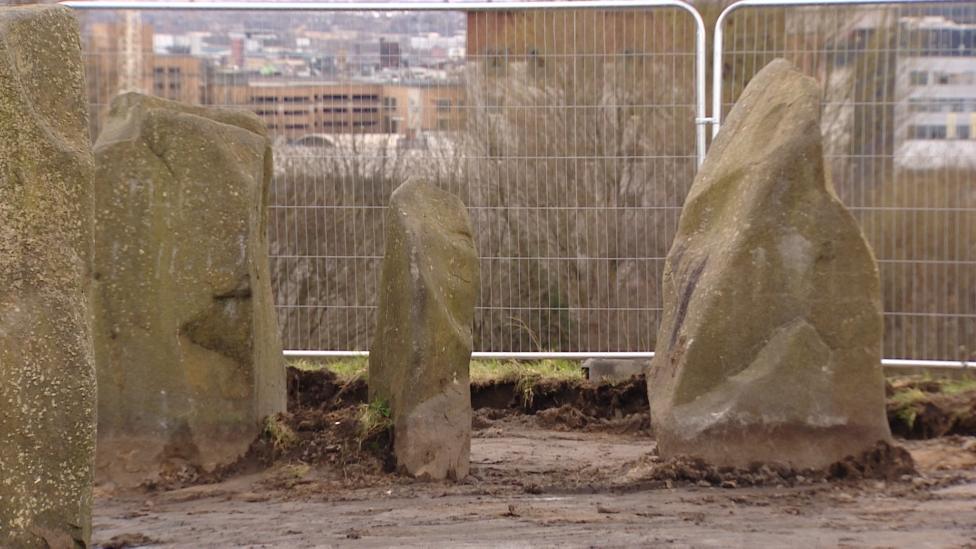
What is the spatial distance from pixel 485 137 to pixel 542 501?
13.2ft

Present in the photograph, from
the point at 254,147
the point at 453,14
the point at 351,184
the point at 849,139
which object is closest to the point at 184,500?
the point at 254,147

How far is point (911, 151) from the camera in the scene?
9031 mm

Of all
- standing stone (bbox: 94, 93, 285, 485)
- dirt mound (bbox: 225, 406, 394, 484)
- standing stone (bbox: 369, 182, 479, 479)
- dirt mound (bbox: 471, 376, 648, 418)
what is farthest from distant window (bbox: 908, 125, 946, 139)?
standing stone (bbox: 94, 93, 285, 485)

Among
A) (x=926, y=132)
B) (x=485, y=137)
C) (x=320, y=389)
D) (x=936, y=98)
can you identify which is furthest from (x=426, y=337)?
(x=936, y=98)

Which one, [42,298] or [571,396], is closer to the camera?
[42,298]

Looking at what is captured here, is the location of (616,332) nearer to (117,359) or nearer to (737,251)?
(737,251)

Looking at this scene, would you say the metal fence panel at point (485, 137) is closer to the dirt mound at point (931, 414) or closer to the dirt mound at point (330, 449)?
the dirt mound at point (931, 414)

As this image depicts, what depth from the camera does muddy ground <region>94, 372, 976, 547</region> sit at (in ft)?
17.3

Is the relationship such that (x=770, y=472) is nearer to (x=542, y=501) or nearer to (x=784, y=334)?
(x=784, y=334)

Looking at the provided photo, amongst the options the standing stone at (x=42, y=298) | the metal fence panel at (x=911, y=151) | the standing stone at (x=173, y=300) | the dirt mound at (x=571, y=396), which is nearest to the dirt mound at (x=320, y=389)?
the dirt mound at (x=571, y=396)

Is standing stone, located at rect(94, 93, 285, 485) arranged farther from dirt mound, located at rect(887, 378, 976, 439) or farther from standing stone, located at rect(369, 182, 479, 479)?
dirt mound, located at rect(887, 378, 976, 439)

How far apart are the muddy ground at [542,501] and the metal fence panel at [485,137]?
207 centimetres

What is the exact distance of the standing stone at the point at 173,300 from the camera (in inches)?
256

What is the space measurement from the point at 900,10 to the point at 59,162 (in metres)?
6.77
